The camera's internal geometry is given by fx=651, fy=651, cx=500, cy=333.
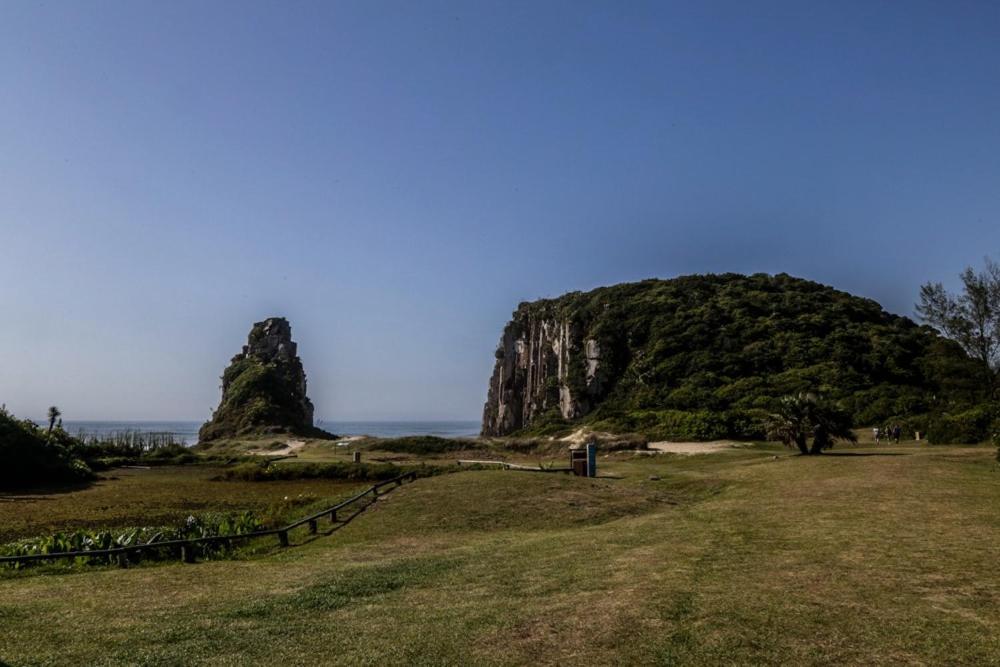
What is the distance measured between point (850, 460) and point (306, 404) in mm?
125533

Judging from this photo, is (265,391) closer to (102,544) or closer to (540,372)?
(540,372)

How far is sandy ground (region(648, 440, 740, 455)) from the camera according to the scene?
4926 cm

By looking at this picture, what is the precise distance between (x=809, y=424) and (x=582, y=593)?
29580 mm

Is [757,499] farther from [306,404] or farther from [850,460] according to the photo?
[306,404]

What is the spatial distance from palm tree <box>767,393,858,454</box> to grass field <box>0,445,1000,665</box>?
46.5 feet

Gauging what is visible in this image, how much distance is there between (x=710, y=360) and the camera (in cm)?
9081

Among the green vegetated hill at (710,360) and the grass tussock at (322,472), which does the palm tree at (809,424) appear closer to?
the green vegetated hill at (710,360)

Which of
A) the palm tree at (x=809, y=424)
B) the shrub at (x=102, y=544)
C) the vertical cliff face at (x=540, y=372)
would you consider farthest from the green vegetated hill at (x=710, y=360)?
the shrub at (x=102, y=544)

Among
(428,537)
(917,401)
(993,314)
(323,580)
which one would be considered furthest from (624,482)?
(917,401)

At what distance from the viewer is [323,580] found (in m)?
13.1

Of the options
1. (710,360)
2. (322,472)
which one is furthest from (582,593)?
(710,360)

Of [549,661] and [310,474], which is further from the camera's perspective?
[310,474]

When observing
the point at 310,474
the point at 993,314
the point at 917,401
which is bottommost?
the point at 310,474

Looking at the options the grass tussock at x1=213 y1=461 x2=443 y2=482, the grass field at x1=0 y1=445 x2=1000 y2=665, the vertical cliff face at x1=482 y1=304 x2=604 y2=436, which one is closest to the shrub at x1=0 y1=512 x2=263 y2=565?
the grass field at x1=0 y1=445 x2=1000 y2=665
